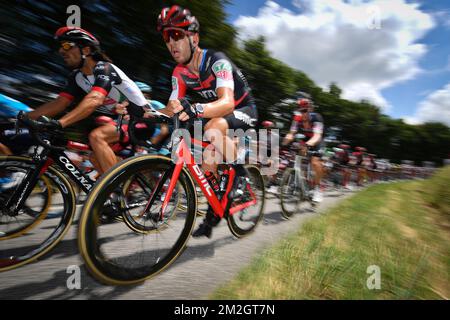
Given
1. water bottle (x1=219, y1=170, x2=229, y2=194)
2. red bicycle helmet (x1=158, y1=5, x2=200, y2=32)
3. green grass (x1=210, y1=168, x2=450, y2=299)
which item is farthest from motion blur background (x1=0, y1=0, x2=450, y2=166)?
green grass (x1=210, y1=168, x2=450, y2=299)

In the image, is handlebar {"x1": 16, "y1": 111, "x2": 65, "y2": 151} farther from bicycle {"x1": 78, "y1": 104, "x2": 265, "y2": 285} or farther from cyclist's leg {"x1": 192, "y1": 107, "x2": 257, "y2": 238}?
cyclist's leg {"x1": 192, "y1": 107, "x2": 257, "y2": 238}

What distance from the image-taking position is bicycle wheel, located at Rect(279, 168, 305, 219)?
4.61m

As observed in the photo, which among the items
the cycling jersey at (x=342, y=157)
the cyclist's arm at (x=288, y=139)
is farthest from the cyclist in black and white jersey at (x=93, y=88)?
the cycling jersey at (x=342, y=157)

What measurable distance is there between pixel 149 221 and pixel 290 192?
10.3 feet

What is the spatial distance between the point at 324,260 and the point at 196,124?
1.75 meters

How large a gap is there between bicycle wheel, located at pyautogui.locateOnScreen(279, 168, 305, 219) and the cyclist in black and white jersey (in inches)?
109

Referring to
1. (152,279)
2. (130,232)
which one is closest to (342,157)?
(130,232)

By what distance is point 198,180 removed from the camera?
253 centimetres

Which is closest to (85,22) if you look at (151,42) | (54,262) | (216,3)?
(151,42)

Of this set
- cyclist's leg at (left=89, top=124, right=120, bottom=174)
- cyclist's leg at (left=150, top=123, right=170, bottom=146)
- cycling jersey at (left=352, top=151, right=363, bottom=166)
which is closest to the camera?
cyclist's leg at (left=89, top=124, right=120, bottom=174)

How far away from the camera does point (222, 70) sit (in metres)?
2.67

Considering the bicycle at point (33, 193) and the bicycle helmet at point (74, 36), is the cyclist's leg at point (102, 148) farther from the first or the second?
the bicycle helmet at point (74, 36)

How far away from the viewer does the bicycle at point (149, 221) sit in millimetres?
1715

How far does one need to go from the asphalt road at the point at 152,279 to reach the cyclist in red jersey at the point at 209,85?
350 mm
